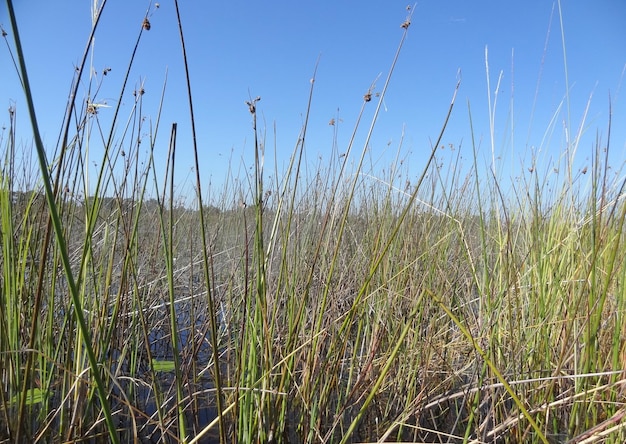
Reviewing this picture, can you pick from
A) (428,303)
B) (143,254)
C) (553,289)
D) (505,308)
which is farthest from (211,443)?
(143,254)

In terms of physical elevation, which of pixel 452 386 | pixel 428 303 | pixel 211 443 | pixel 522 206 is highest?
pixel 522 206

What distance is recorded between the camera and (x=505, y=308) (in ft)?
4.06

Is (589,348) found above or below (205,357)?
above

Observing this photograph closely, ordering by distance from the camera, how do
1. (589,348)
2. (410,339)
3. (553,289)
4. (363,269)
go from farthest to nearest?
(363,269), (410,339), (553,289), (589,348)

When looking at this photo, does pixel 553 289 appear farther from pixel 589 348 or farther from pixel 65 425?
pixel 65 425

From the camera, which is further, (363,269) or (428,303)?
(363,269)

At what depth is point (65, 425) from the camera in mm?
887

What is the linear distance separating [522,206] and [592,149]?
598mm

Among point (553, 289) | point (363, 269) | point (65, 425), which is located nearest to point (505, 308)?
point (553, 289)

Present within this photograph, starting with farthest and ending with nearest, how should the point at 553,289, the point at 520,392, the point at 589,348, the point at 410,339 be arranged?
the point at 410,339 → the point at 553,289 → the point at 520,392 → the point at 589,348

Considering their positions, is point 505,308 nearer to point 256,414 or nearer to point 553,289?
point 553,289

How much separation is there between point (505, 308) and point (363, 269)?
0.52 meters

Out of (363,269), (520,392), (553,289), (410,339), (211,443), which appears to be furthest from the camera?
(363,269)

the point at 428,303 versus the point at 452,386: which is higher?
the point at 428,303
